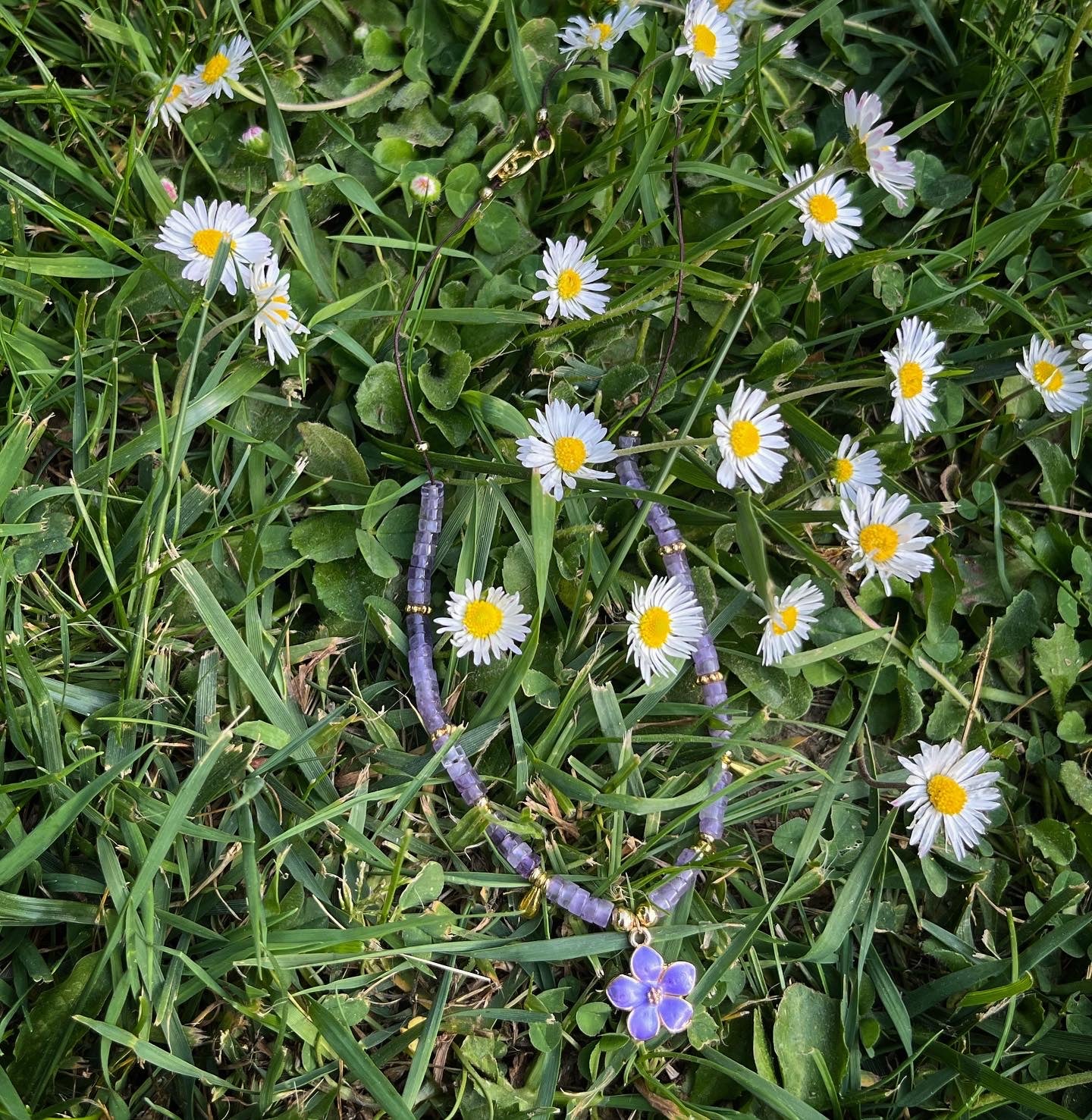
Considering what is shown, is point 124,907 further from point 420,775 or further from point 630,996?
point 630,996

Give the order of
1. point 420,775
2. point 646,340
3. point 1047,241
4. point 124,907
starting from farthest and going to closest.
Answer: point 1047,241 → point 646,340 → point 420,775 → point 124,907

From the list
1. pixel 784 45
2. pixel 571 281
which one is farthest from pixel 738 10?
pixel 571 281

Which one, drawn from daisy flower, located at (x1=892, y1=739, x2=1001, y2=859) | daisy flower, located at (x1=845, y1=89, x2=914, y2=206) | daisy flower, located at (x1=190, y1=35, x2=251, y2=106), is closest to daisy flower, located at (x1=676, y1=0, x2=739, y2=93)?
daisy flower, located at (x1=845, y1=89, x2=914, y2=206)

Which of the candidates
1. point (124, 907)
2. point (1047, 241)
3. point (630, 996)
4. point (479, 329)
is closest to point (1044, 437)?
point (1047, 241)

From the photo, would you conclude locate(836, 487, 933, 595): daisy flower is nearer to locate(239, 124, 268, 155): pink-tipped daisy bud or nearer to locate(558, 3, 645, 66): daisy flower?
locate(558, 3, 645, 66): daisy flower

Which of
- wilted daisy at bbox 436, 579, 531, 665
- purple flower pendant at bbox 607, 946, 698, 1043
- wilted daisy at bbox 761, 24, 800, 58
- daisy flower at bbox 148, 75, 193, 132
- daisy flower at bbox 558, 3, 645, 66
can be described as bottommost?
purple flower pendant at bbox 607, 946, 698, 1043

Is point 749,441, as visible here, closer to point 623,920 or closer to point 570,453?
point 570,453
